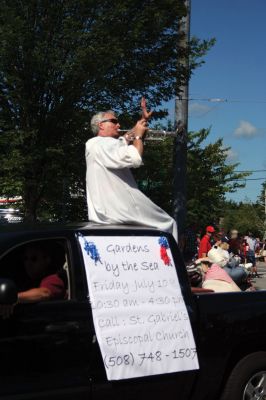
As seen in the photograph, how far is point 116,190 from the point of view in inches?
167

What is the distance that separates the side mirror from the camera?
9.67 feet

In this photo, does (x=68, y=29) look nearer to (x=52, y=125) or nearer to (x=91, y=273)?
(x=52, y=125)

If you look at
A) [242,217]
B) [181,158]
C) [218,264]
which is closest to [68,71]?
[218,264]

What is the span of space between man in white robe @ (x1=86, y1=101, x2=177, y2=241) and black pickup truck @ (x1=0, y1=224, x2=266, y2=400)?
31 centimetres

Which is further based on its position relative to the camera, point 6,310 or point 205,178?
point 205,178

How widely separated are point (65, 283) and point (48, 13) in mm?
6995

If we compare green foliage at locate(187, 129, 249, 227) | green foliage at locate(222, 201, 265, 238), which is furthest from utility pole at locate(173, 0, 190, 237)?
green foliage at locate(222, 201, 265, 238)

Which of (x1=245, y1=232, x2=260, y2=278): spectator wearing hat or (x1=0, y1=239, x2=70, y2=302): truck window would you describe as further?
(x1=245, y1=232, x2=260, y2=278): spectator wearing hat

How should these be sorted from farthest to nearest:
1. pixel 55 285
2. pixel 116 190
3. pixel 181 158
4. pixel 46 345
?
pixel 181 158
pixel 116 190
pixel 55 285
pixel 46 345

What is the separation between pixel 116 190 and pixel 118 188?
0.02 m

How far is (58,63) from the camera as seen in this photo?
921 centimetres

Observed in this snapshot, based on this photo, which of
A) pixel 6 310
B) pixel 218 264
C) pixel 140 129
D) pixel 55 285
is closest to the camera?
pixel 6 310

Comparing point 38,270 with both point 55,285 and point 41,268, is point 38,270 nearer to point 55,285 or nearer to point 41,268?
point 41,268

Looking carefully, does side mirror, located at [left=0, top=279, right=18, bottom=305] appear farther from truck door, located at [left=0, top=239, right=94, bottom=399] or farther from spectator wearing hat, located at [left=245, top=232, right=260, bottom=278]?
spectator wearing hat, located at [left=245, top=232, right=260, bottom=278]
